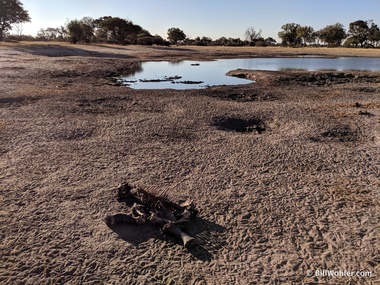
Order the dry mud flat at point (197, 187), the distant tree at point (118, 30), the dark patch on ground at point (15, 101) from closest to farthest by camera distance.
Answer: the dry mud flat at point (197, 187)
the dark patch on ground at point (15, 101)
the distant tree at point (118, 30)

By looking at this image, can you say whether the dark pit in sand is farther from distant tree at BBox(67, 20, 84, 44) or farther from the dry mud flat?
distant tree at BBox(67, 20, 84, 44)

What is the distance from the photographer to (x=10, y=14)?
153 ft

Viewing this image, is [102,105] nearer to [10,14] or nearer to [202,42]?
[10,14]

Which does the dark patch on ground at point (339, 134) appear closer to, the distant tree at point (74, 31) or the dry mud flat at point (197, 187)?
the dry mud flat at point (197, 187)

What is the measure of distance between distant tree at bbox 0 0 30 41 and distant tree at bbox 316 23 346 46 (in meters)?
59.8

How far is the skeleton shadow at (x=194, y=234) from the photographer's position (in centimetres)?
363

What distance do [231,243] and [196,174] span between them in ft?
6.39

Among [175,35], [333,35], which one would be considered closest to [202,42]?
[175,35]

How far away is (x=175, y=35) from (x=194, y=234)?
7007 centimetres

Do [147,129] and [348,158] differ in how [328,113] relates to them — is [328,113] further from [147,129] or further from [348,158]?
[147,129]

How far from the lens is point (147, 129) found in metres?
7.96

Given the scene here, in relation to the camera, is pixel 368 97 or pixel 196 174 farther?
pixel 368 97

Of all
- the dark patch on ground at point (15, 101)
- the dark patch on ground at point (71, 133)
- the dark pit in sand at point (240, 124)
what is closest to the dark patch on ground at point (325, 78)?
the dark pit in sand at point (240, 124)

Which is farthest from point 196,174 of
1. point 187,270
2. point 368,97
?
point 368,97
